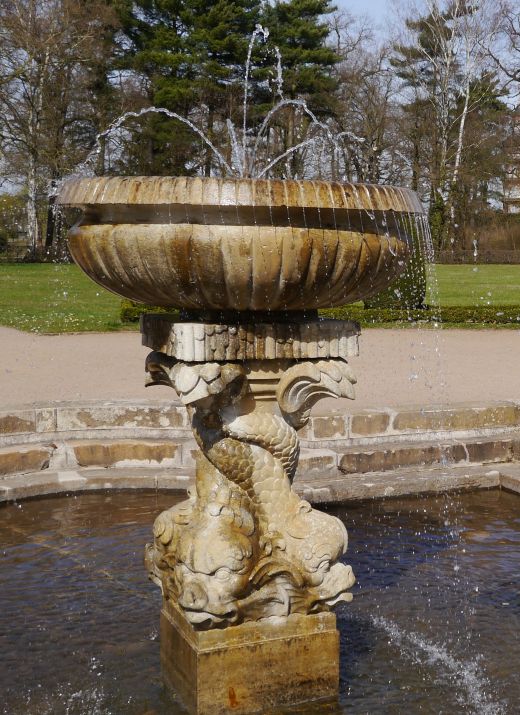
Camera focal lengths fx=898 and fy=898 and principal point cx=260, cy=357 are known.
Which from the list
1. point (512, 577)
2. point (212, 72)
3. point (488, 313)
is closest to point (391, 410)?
point (512, 577)

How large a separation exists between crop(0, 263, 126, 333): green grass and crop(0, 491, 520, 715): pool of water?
28.3 feet

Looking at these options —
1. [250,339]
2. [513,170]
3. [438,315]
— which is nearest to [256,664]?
[250,339]

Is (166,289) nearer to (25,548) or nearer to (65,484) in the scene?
(25,548)

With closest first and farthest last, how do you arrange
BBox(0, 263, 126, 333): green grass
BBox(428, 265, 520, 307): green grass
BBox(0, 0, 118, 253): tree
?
BBox(0, 263, 126, 333): green grass < BBox(428, 265, 520, 307): green grass < BBox(0, 0, 118, 253): tree

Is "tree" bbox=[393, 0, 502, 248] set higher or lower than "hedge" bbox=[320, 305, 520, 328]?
higher

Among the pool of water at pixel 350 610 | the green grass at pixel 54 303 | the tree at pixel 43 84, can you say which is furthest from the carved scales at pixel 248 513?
the tree at pixel 43 84

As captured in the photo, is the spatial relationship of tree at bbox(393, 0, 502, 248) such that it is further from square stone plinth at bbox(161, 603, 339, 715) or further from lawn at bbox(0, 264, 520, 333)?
square stone plinth at bbox(161, 603, 339, 715)

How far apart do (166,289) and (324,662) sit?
1407mm

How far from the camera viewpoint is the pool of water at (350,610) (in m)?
3.20

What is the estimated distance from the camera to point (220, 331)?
3057 mm

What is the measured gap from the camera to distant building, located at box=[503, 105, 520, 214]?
3600cm

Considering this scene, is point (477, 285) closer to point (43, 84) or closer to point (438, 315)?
point (438, 315)

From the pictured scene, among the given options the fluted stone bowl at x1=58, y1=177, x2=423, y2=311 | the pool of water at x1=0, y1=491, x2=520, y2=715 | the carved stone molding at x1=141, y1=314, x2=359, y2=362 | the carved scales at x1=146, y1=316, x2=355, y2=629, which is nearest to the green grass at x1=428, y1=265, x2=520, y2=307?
the pool of water at x1=0, y1=491, x2=520, y2=715

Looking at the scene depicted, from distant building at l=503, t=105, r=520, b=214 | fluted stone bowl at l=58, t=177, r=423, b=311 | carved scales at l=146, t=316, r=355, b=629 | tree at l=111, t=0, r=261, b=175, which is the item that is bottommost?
carved scales at l=146, t=316, r=355, b=629
